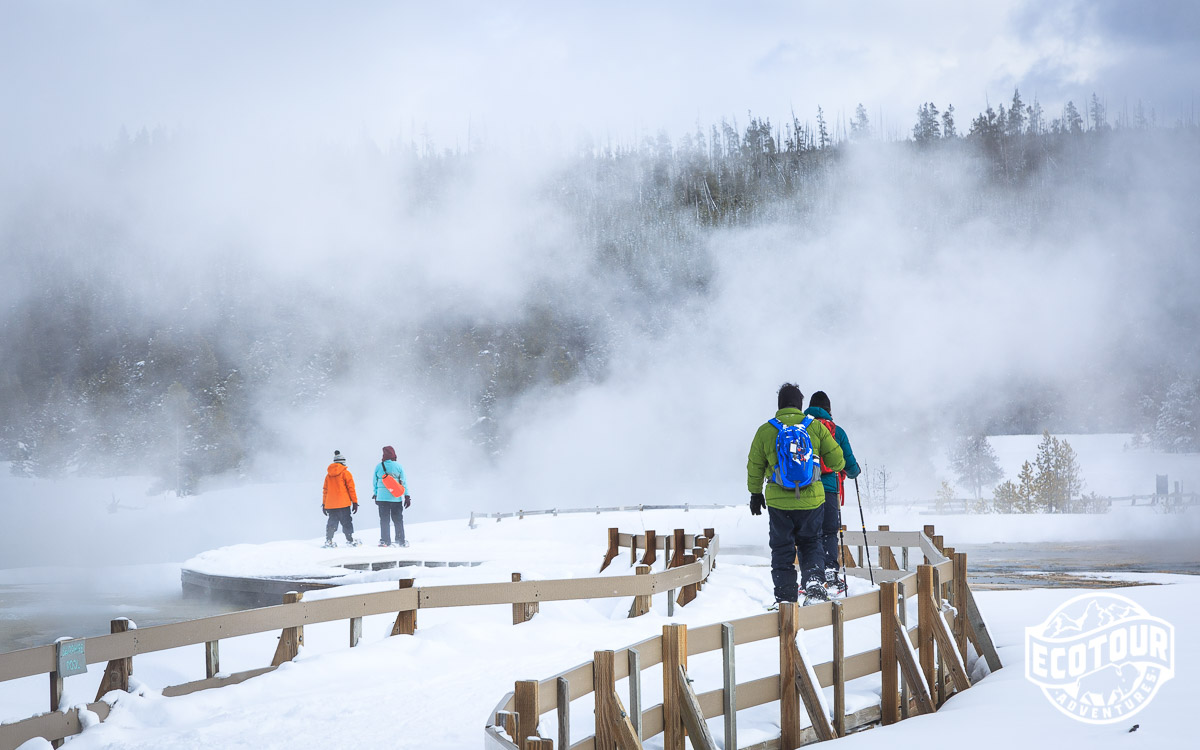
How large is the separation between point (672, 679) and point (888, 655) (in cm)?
173

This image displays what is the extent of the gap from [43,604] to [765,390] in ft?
251

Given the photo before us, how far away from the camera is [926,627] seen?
5.90 meters

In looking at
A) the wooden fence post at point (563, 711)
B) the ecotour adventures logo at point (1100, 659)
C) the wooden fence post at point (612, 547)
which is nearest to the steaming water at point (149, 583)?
the wooden fence post at point (612, 547)

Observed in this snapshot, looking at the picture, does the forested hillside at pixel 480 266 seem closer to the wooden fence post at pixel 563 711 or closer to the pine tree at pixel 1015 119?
the pine tree at pixel 1015 119

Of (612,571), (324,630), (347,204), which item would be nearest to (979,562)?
(612,571)

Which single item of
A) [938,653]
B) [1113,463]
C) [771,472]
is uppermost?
[771,472]

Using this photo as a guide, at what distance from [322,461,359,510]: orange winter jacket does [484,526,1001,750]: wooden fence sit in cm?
954

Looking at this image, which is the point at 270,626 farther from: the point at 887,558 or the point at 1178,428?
the point at 1178,428

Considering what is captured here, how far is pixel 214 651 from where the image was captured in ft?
17.9

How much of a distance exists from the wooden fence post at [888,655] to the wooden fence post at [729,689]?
4.13 ft

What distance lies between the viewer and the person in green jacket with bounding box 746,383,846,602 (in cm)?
656

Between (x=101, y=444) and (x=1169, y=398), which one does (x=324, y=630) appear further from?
(x=1169, y=398)

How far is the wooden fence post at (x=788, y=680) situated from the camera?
191 inches

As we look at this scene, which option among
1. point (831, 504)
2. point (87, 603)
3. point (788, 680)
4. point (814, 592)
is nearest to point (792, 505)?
point (814, 592)
